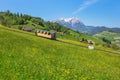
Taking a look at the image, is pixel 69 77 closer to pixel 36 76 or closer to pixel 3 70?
pixel 36 76

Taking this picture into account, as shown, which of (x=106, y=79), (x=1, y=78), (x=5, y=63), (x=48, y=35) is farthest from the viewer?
(x=48, y=35)

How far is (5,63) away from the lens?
1984 cm

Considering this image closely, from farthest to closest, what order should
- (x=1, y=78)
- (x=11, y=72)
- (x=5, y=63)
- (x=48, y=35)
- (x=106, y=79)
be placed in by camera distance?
(x=48, y=35), (x=106, y=79), (x=5, y=63), (x=11, y=72), (x=1, y=78)

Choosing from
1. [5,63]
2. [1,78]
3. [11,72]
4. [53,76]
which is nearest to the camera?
[1,78]

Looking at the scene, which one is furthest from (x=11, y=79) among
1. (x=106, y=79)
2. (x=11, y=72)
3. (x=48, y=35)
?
(x=48, y=35)

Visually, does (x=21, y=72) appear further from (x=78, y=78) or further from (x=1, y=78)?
(x=78, y=78)

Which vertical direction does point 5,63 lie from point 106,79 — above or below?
above

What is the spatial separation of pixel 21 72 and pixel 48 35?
329 feet

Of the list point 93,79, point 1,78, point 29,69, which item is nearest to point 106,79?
point 93,79

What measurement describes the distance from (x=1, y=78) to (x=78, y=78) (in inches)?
263

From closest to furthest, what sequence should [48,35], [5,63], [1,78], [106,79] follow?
[1,78], [5,63], [106,79], [48,35]

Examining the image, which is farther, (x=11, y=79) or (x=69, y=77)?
(x=69, y=77)

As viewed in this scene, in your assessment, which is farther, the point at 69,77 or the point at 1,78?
the point at 69,77

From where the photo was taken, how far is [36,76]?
17.6m
